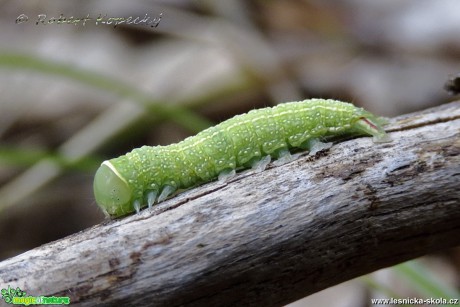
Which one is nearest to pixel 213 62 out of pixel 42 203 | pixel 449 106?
pixel 42 203

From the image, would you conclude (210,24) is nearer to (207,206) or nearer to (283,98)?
(283,98)

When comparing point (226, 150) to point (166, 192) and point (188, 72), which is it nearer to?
point (166, 192)

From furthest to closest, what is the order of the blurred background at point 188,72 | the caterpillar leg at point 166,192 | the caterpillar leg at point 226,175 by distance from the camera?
the blurred background at point 188,72
the caterpillar leg at point 166,192
the caterpillar leg at point 226,175

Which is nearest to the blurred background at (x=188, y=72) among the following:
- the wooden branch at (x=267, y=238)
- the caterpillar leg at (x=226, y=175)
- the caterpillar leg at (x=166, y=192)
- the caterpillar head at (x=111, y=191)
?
the caterpillar head at (x=111, y=191)

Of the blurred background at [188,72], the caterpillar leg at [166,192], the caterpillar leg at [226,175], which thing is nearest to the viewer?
the caterpillar leg at [226,175]

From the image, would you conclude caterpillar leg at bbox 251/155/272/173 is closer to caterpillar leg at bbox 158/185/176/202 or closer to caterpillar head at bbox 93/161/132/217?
caterpillar leg at bbox 158/185/176/202

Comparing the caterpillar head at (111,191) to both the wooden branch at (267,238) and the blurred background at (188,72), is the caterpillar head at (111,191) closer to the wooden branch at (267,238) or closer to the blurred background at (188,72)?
the wooden branch at (267,238)
